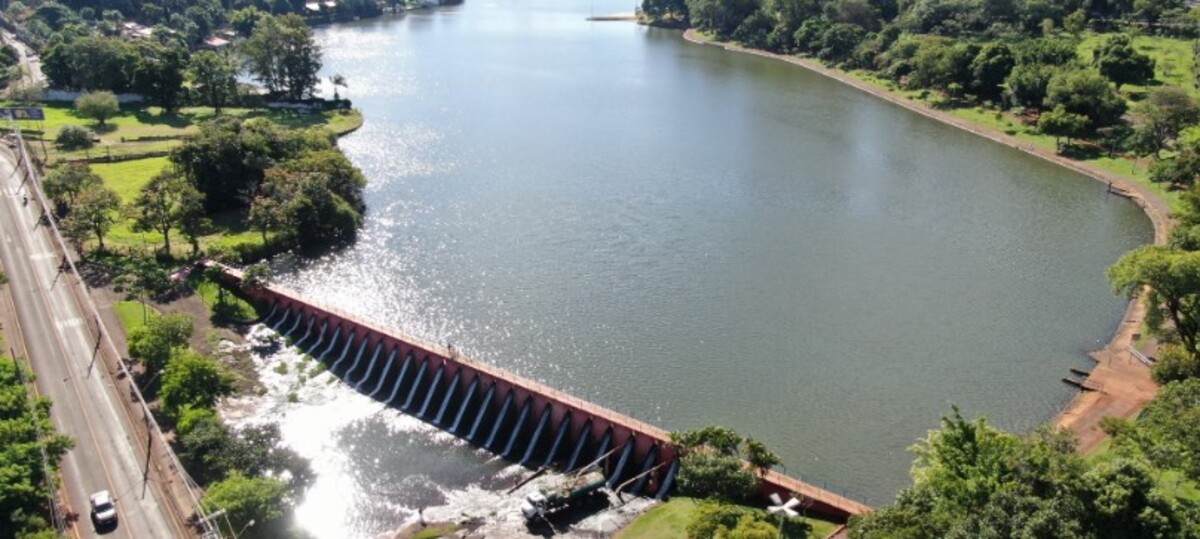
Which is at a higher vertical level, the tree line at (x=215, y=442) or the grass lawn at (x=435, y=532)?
the tree line at (x=215, y=442)

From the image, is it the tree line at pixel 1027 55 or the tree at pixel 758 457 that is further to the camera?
the tree line at pixel 1027 55

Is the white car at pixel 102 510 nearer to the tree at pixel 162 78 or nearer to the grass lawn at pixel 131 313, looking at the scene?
the grass lawn at pixel 131 313

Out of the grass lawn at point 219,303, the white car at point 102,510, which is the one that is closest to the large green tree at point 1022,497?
the white car at point 102,510

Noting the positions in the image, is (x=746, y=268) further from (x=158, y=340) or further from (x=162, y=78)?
(x=162, y=78)

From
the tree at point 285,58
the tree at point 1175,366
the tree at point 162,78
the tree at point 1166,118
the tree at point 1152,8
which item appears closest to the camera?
the tree at point 1175,366

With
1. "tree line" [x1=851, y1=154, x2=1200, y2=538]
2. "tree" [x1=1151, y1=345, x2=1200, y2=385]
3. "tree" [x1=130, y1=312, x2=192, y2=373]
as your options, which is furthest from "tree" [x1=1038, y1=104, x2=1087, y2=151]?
"tree" [x1=130, y1=312, x2=192, y2=373]

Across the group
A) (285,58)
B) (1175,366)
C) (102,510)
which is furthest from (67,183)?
(1175,366)

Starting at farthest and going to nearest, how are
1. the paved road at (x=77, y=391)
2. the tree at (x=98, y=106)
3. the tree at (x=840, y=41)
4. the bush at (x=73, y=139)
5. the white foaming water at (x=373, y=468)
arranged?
the tree at (x=840, y=41) → the tree at (x=98, y=106) → the bush at (x=73, y=139) → the white foaming water at (x=373, y=468) → the paved road at (x=77, y=391)

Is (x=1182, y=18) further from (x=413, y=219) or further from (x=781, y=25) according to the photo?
(x=413, y=219)
